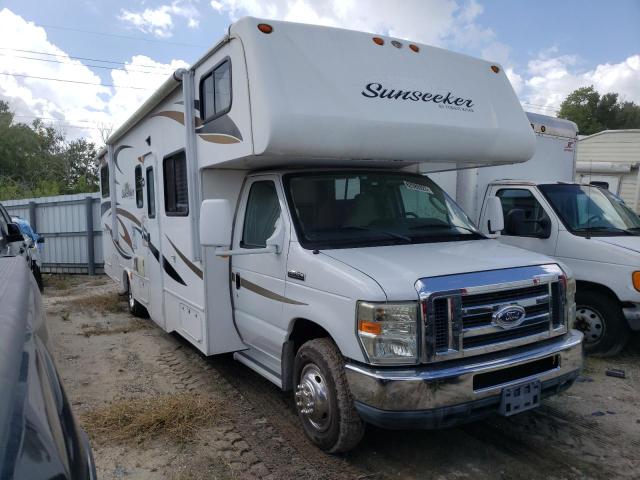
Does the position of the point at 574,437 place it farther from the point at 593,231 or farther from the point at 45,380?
the point at 45,380

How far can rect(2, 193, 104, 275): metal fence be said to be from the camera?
44.3ft

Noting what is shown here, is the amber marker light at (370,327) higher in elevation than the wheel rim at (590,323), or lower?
higher

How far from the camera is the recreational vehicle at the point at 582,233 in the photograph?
5.43 meters

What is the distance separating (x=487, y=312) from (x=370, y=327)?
31.0 inches

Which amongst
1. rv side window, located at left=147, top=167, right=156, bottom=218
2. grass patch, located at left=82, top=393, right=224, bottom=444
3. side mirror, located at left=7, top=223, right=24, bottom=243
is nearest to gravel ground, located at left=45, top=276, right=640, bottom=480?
grass patch, located at left=82, top=393, right=224, bottom=444

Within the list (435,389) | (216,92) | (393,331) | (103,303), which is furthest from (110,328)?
(435,389)

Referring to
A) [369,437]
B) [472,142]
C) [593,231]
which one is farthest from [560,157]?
[369,437]

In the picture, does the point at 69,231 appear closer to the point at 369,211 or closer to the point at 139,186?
the point at 139,186

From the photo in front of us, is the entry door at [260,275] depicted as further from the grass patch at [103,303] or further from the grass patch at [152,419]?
the grass patch at [103,303]

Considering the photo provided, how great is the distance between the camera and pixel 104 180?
9586 mm

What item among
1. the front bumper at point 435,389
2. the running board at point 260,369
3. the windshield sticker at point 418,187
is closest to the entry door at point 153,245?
the running board at point 260,369

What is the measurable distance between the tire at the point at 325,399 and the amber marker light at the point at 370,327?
1.32 feet

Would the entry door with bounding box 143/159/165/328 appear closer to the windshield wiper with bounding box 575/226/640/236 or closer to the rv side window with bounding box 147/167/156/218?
the rv side window with bounding box 147/167/156/218

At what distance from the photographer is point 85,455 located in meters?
1.76
